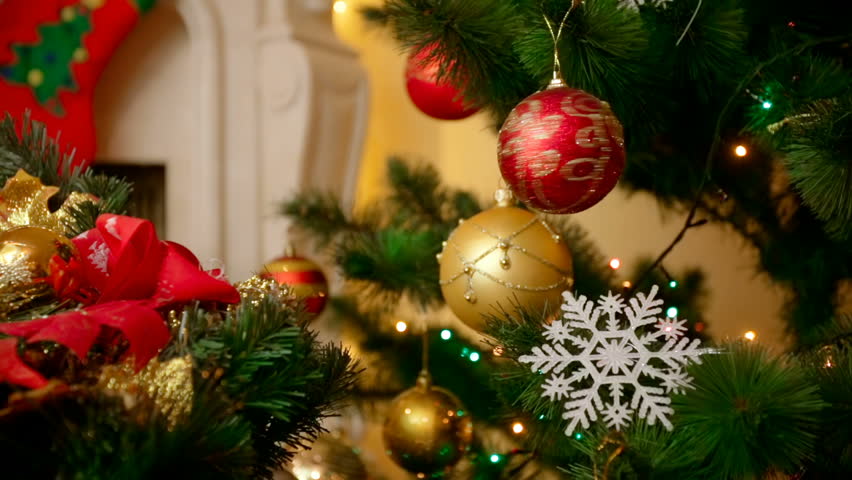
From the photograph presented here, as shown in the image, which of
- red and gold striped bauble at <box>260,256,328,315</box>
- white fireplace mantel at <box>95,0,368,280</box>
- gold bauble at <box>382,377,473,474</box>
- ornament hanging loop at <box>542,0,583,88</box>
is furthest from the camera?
white fireplace mantel at <box>95,0,368,280</box>

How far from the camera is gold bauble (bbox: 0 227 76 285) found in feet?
1.20

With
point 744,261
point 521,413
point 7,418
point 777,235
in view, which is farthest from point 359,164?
point 7,418

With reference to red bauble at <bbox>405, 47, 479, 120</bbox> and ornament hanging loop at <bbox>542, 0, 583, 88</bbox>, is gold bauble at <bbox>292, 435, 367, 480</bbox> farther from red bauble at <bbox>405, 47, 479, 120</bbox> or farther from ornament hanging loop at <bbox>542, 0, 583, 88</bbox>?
ornament hanging loop at <bbox>542, 0, 583, 88</bbox>

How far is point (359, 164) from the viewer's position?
5.02 ft

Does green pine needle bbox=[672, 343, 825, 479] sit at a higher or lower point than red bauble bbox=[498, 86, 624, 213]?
lower

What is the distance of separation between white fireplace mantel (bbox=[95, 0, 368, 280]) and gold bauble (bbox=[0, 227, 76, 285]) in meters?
1.03

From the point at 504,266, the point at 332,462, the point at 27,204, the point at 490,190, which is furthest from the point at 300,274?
the point at 490,190

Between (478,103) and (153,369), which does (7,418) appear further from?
(478,103)

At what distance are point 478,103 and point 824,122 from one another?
9.7 inches

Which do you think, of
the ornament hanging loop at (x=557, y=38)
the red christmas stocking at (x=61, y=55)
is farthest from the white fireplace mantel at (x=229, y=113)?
the ornament hanging loop at (x=557, y=38)

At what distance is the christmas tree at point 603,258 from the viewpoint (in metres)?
0.39

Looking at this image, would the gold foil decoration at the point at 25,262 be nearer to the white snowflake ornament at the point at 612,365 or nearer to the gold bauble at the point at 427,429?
the white snowflake ornament at the point at 612,365

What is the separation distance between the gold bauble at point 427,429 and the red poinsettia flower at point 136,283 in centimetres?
43

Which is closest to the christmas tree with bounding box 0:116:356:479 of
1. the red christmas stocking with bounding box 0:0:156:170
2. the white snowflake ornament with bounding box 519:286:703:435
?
the white snowflake ornament with bounding box 519:286:703:435
